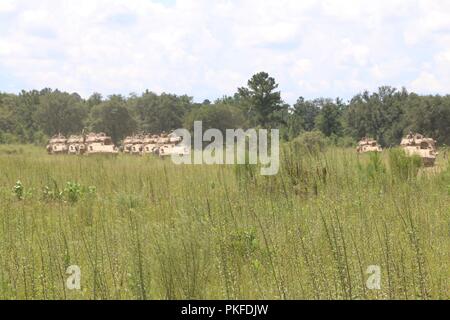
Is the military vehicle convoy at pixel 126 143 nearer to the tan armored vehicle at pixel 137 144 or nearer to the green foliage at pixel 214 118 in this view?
the tan armored vehicle at pixel 137 144

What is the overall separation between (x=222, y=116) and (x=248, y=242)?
5027 centimetres

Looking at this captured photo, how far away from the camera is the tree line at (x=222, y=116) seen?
54719 mm

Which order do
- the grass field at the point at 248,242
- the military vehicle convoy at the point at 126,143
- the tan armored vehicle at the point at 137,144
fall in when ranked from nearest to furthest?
the grass field at the point at 248,242 < the military vehicle convoy at the point at 126,143 < the tan armored vehicle at the point at 137,144

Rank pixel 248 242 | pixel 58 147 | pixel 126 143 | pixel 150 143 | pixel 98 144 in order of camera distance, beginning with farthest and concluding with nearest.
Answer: pixel 126 143 → pixel 150 143 → pixel 58 147 → pixel 98 144 → pixel 248 242

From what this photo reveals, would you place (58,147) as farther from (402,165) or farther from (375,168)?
(402,165)

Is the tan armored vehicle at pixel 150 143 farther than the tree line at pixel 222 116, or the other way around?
the tree line at pixel 222 116

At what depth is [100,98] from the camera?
263ft

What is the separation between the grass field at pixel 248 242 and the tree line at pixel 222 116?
42117 mm

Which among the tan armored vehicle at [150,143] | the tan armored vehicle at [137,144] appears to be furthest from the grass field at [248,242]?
the tan armored vehicle at [137,144]

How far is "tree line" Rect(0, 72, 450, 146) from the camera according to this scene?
180 ft

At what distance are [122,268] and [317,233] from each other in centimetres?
198

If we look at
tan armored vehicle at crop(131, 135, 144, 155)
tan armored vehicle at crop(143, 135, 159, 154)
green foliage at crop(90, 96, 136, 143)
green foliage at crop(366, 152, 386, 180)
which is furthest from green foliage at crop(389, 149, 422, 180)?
green foliage at crop(90, 96, 136, 143)

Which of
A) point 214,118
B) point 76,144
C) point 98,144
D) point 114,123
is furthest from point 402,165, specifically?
point 114,123

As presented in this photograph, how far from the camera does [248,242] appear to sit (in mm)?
5398
